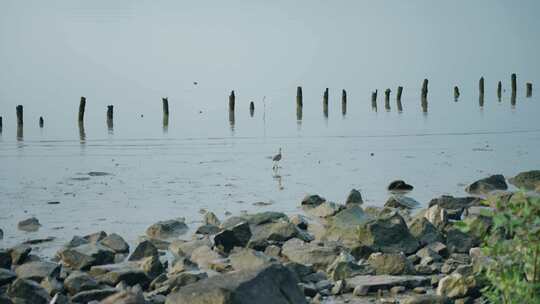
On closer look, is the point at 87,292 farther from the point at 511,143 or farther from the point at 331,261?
the point at 511,143

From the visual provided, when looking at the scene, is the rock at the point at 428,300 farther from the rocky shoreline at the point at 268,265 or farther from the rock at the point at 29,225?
the rock at the point at 29,225

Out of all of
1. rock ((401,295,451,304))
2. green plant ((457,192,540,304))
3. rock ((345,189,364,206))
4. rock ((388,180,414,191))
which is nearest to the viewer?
green plant ((457,192,540,304))

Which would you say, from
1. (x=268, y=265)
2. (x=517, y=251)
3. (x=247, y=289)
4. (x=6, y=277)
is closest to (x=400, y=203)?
(x=268, y=265)

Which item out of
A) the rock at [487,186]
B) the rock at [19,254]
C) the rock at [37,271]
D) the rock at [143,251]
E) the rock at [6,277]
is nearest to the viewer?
the rock at [6,277]

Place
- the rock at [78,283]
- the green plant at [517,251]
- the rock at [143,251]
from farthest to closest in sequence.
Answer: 1. the rock at [143,251]
2. the rock at [78,283]
3. the green plant at [517,251]

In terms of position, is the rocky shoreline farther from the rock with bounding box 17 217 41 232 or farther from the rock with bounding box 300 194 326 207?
the rock with bounding box 17 217 41 232

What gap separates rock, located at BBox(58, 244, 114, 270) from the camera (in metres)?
10.1

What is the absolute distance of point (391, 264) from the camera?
376 inches

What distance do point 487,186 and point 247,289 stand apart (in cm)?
1148

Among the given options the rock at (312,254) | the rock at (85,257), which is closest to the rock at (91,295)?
the rock at (85,257)

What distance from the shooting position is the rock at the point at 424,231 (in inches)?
438

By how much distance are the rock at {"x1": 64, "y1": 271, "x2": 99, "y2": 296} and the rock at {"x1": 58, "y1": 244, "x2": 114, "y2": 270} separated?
3.85ft

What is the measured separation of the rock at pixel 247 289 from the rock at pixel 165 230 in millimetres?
5633

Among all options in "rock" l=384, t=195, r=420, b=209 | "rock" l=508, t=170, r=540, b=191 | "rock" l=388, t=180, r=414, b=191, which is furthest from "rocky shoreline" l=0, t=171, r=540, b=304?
"rock" l=388, t=180, r=414, b=191
